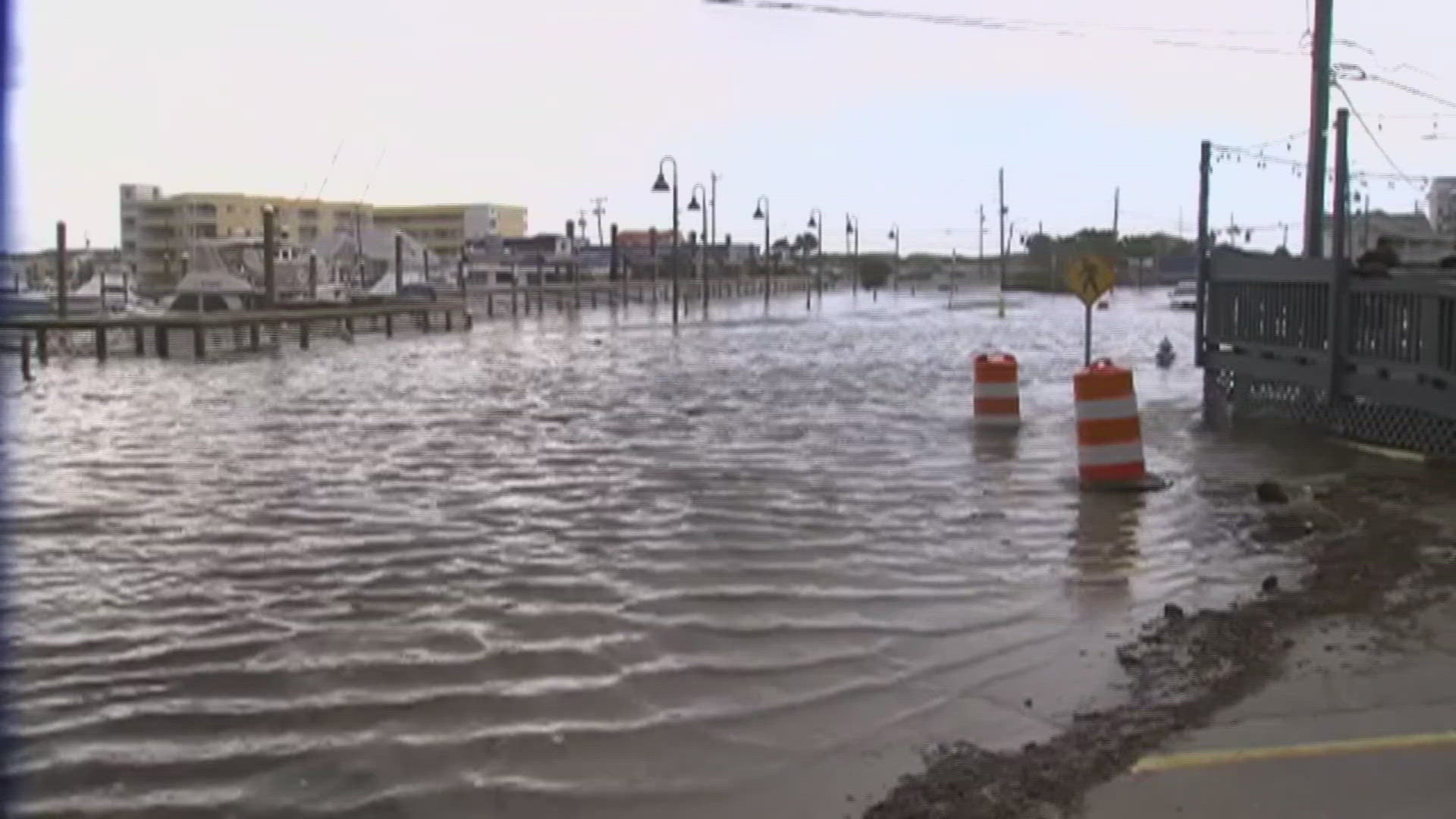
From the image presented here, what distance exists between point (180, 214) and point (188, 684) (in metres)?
149

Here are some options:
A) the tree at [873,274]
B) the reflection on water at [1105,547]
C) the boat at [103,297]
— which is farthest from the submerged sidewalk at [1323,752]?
the tree at [873,274]

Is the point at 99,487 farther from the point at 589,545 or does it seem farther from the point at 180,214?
the point at 180,214

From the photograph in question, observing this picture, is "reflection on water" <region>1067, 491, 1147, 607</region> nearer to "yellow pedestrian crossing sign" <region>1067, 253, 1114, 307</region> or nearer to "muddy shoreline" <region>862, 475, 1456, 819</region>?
"muddy shoreline" <region>862, 475, 1456, 819</region>

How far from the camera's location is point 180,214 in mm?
145875

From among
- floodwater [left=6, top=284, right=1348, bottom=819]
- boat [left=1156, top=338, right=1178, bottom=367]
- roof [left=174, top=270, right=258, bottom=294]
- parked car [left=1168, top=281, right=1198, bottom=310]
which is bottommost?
floodwater [left=6, top=284, right=1348, bottom=819]

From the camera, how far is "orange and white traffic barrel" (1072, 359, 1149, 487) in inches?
482

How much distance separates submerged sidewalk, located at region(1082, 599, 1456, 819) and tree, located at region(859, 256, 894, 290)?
5442 inches

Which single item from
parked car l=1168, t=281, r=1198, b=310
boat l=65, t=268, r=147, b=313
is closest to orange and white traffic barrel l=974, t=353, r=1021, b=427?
boat l=65, t=268, r=147, b=313

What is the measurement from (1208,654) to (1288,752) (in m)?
1.57

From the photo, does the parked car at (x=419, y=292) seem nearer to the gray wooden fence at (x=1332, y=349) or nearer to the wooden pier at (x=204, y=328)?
the wooden pier at (x=204, y=328)

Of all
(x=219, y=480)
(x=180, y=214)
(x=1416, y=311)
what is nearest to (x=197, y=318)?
(x=219, y=480)

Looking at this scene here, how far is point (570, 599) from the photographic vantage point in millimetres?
8609

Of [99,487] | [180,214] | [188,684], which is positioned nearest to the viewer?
[188,684]

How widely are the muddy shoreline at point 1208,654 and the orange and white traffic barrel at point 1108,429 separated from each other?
1.21 metres
